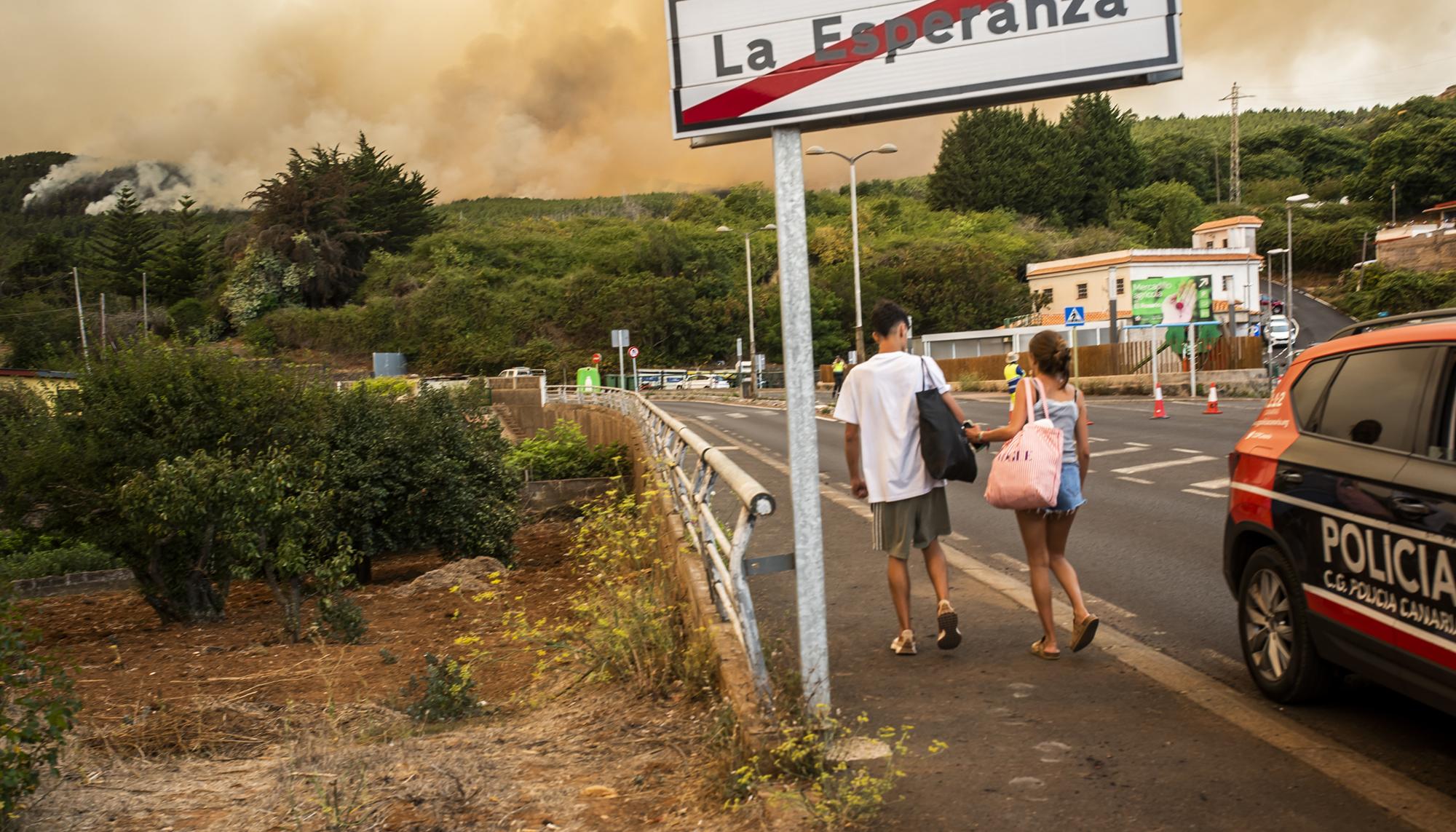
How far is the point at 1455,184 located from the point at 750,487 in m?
105

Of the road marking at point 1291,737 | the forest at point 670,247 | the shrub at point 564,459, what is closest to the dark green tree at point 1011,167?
the forest at point 670,247

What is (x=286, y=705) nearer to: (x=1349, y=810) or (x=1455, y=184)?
(x=1349, y=810)

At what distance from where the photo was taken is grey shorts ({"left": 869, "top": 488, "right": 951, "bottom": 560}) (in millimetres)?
6359

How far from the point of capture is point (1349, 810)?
14.0 feet

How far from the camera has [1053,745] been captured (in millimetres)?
5086

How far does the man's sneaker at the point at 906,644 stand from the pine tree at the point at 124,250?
3890 inches

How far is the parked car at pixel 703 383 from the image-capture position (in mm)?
67312

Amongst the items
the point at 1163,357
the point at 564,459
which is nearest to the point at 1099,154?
the point at 1163,357

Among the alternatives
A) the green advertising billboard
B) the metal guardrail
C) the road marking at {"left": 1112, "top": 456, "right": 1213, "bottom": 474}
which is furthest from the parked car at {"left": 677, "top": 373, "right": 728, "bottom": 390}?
the metal guardrail

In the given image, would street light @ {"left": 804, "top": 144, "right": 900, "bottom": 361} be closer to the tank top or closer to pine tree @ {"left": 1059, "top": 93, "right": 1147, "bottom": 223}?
the tank top

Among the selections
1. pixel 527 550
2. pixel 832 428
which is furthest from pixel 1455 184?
pixel 527 550

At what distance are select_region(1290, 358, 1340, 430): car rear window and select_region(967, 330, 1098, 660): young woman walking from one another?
102cm

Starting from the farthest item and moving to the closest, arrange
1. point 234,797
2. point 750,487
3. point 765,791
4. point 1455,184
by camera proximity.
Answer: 1. point 1455,184
2. point 234,797
3. point 750,487
4. point 765,791

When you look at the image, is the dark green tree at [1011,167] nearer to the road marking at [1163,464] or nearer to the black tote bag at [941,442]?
the road marking at [1163,464]
